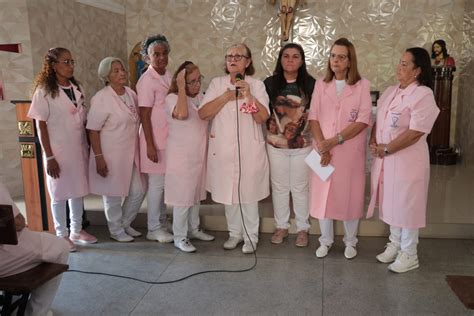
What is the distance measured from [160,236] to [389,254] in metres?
1.74

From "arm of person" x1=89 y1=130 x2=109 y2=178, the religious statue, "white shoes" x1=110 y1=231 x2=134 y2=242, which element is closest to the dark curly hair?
"arm of person" x1=89 y1=130 x2=109 y2=178

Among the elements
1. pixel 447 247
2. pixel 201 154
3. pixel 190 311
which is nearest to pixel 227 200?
pixel 201 154

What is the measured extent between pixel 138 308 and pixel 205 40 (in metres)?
5.44

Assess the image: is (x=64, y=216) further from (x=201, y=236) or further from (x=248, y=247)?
(x=248, y=247)

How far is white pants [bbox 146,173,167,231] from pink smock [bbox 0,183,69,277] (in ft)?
4.34

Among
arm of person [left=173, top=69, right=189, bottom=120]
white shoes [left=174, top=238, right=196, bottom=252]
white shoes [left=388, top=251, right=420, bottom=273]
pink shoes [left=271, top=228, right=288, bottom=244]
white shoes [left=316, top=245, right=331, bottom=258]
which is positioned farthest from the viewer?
pink shoes [left=271, top=228, right=288, bottom=244]

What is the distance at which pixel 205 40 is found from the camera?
7.34 meters

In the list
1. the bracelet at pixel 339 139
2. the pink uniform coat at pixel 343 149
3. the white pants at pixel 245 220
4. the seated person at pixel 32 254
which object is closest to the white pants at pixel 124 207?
the white pants at pixel 245 220

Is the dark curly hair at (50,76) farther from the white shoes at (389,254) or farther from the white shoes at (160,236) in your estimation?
the white shoes at (389,254)

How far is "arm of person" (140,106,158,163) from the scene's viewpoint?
350 centimetres

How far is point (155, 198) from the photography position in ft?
12.0

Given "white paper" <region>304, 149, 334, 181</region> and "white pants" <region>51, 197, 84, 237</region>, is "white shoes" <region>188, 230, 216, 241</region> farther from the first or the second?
"white paper" <region>304, 149, 334, 181</region>

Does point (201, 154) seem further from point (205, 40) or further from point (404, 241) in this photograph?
point (205, 40)

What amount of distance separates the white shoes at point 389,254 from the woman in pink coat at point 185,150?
53.3 inches
